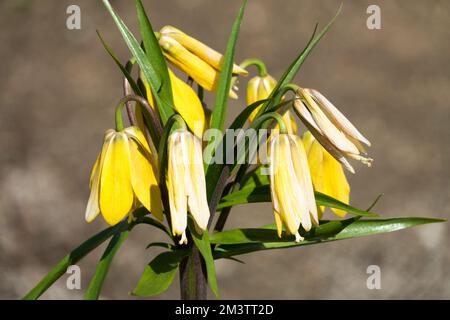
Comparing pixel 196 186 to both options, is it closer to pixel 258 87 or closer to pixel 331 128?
pixel 331 128

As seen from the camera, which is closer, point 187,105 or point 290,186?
point 290,186

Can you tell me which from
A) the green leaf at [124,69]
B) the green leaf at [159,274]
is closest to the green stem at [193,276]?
the green leaf at [159,274]

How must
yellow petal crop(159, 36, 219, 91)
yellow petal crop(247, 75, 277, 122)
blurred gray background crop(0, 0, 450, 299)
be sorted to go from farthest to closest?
blurred gray background crop(0, 0, 450, 299) → yellow petal crop(247, 75, 277, 122) → yellow petal crop(159, 36, 219, 91)

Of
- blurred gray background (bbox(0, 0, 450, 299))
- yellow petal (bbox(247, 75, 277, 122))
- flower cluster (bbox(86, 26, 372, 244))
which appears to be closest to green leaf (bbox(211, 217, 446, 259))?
flower cluster (bbox(86, 26, 372, 244))

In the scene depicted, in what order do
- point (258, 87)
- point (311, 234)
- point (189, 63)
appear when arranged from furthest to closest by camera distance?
1. point (258, 87)
2. point (189, 63)
3. point (311, 234)

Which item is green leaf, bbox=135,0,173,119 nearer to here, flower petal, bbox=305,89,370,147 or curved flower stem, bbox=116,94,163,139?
curved flower stem, bbox=116,94,163,139

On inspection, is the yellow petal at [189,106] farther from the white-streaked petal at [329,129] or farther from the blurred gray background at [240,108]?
the blurred gray background at [240,108]

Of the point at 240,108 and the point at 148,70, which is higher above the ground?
the point at 240,108

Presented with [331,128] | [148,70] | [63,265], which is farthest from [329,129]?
[63,265]
